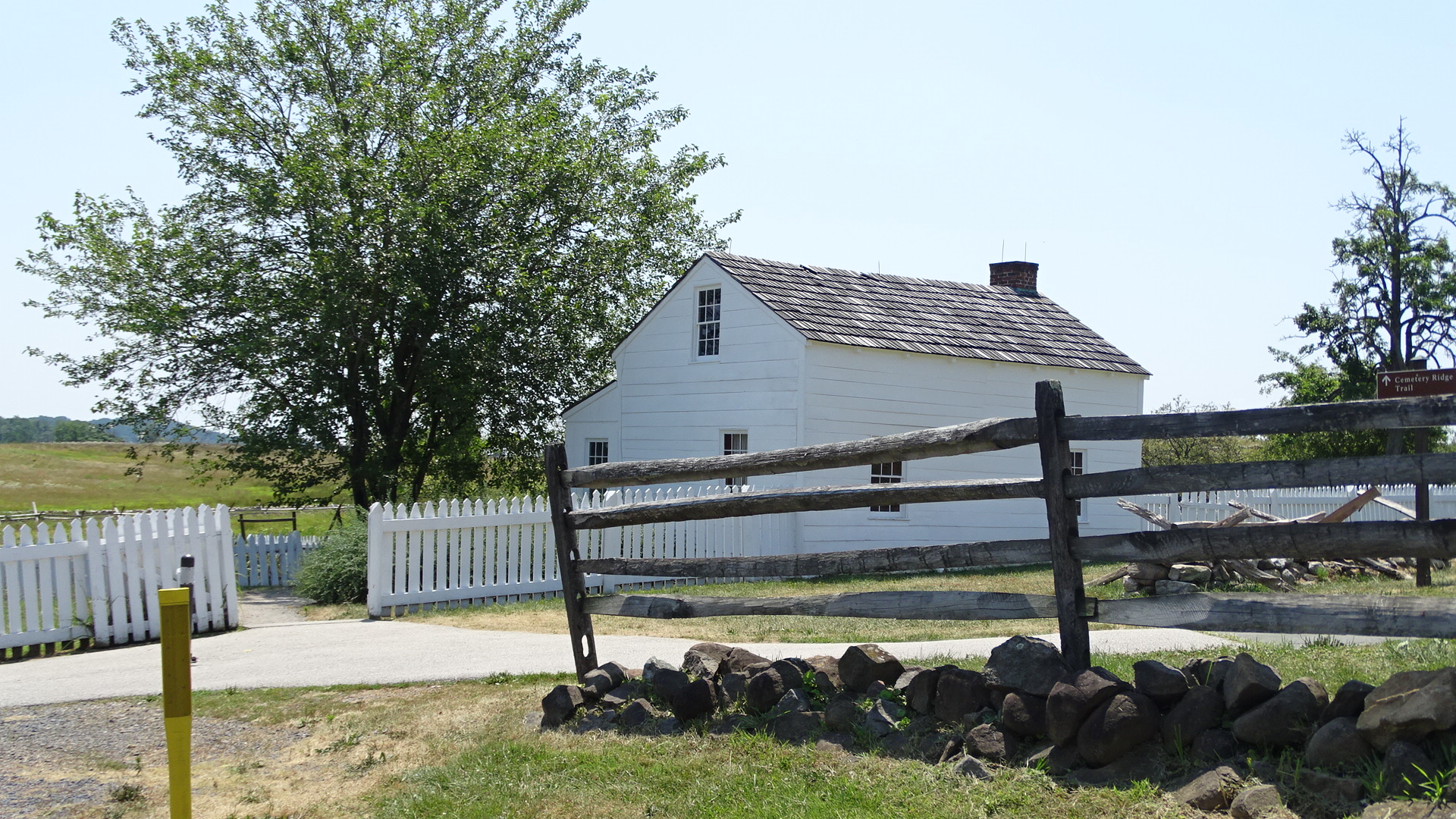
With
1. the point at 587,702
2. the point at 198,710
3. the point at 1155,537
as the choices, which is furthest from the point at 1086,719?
the point at 198,710

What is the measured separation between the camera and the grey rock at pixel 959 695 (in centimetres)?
540

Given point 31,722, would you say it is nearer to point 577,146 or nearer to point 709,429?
point 709,429

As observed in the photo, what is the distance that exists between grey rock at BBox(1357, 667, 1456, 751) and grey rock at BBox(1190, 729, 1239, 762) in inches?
20.0

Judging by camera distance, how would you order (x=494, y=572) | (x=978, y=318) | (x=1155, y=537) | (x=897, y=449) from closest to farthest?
1. (x=1155, y=537)
2. (x=897, y=449)
3. (x=494, y=572)
4. (x=978, y=318)

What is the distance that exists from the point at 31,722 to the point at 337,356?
1532 centimetres

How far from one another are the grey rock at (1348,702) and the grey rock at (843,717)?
2220mm

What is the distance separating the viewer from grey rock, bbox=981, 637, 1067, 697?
Answer: 17.0 feet

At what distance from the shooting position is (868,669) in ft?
19.7

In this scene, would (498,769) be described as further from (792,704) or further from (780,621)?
(780,621)

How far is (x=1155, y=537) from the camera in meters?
5.15

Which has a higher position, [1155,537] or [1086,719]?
[1155,537]

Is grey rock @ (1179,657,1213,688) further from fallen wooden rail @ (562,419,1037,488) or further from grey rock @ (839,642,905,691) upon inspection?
grey rock @ (839,642,905,691)

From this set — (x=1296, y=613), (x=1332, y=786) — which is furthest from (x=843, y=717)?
(x=1332, y=786)

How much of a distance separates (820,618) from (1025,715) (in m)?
6.99
